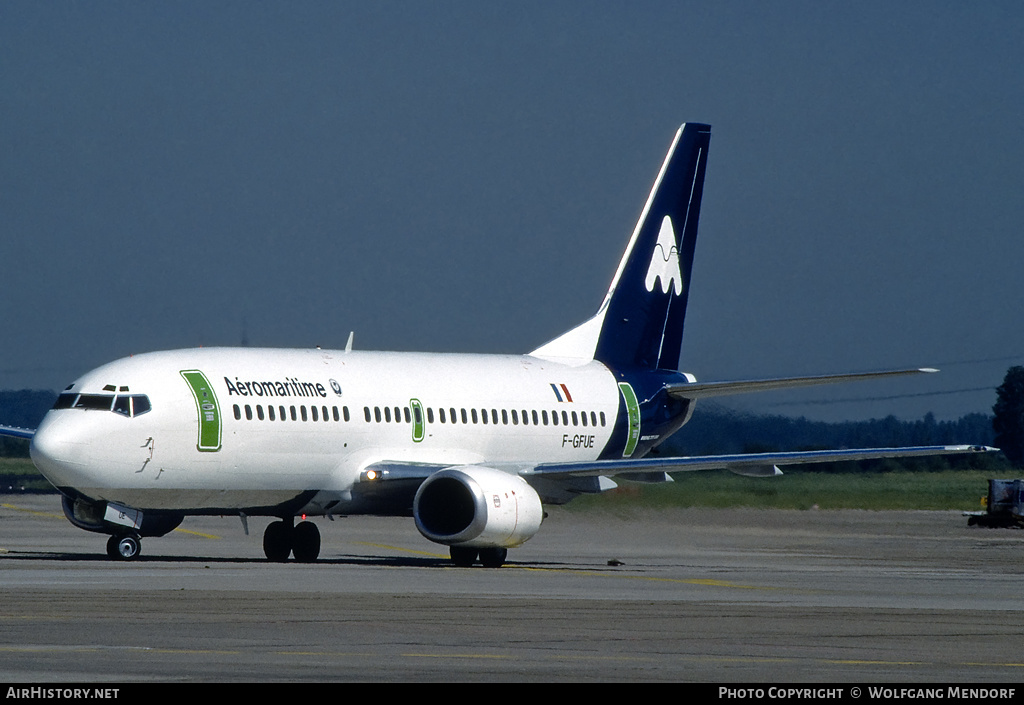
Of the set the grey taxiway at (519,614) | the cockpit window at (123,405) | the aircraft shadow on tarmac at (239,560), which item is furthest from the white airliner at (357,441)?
the grey taxiway at (519,614)

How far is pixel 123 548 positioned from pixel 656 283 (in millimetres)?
15816

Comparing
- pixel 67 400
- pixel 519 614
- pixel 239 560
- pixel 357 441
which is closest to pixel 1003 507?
pixel 357 441

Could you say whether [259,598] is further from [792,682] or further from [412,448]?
[412,448]

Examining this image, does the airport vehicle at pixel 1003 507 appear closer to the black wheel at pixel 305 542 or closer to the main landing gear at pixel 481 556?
the main landing gear at pixel 481 556

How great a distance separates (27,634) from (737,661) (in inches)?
263

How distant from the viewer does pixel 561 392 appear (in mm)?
40219

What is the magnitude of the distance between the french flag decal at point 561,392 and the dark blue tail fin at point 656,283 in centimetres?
179

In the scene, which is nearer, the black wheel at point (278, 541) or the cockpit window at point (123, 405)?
the cockpit window at point (123, 405)

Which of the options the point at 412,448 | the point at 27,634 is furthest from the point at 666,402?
the point at 27,634

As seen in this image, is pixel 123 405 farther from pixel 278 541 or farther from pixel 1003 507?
pixel 1003 507

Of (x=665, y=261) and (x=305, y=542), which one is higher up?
(x=665, y=261)

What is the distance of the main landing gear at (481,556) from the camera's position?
33.9 meters

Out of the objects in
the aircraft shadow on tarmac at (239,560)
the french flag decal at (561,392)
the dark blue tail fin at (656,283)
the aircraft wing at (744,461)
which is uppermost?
the dark blue tail fin at (656,283)

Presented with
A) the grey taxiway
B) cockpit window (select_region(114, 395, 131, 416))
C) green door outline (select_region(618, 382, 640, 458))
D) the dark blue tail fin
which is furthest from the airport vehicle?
cockpit window (select_region(114, 395, 131, 416))
